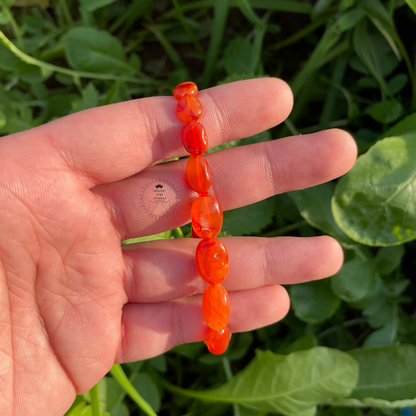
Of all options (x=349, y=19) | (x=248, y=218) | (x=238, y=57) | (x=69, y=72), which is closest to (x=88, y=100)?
(x=69, y=72)

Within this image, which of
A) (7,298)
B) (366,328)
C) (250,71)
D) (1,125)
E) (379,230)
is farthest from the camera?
(366,328)

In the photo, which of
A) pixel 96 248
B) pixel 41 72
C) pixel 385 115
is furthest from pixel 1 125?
pixel 385 115

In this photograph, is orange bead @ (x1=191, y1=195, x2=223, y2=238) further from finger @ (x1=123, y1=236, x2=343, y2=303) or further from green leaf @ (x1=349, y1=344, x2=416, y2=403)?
green leaf @ (x1=349, y1=344, x2=416, y2=403)

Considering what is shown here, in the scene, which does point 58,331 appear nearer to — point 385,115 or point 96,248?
point 96,248

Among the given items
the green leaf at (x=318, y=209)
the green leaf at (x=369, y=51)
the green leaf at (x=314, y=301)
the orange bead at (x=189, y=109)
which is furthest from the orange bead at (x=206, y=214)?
the green leaf at (x=369, y=51)

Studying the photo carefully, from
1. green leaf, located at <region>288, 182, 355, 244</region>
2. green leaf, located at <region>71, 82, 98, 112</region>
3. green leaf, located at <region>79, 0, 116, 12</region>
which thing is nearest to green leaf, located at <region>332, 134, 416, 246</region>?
green leaf, located at <region>288, 182, 355, 244</region>

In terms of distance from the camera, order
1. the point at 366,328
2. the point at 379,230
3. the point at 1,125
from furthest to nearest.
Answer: the point at 366,328, the point at 1,125, the point at 379,230

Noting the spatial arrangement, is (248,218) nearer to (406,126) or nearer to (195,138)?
(195,138)
